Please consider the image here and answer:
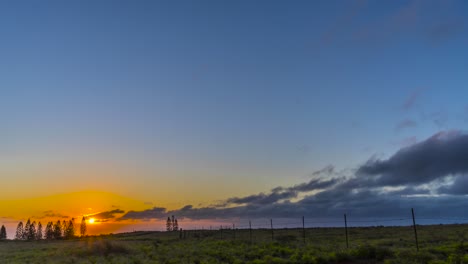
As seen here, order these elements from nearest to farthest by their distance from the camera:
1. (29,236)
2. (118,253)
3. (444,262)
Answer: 1. (444,262)
2. (118,253)
3. (29,236)

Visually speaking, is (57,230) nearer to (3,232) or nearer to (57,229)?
(57,229)

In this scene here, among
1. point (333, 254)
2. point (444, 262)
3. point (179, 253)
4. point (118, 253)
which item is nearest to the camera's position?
point (444, 262)

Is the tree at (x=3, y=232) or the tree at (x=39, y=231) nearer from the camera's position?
the tree at (x=3, y=232)

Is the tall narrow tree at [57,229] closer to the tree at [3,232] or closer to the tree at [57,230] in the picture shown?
the tree at [57,230]

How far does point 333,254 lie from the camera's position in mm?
28938

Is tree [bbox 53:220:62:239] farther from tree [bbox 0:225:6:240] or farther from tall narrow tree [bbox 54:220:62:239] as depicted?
tree [bbox 0:225:6:240]

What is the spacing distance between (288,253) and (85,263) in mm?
17149

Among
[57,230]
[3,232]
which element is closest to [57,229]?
[57,230]

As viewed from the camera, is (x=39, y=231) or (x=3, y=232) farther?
(x=39, y=231)

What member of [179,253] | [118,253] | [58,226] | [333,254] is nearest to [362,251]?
[333,254]

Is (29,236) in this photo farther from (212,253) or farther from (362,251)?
(362,251)

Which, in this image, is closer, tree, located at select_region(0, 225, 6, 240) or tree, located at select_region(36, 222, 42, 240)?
tree, located at select_region(0, 225, 6, 240)

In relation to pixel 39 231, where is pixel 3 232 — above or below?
above

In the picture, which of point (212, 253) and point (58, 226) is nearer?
point (212, 253)
